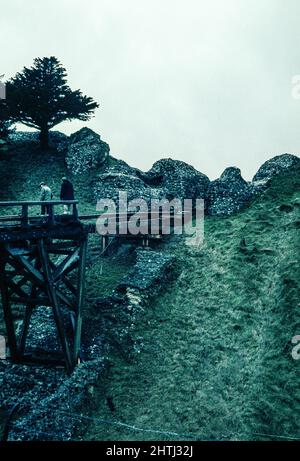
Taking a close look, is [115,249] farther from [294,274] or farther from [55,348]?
[294,274]

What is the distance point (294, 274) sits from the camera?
1380 centimetres

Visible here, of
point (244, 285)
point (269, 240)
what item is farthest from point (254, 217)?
point (244, 285)

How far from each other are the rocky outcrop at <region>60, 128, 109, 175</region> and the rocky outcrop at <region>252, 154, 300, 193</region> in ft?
38.7

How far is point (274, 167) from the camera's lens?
77.2 ft

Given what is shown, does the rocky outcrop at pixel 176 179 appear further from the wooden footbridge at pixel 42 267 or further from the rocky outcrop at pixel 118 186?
the wooden footbridge at pixel 42 267

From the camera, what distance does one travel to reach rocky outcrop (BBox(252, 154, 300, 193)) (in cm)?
2308

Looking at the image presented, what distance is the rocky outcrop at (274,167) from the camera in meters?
23.1

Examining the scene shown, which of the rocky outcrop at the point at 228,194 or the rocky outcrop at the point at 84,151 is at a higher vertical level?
the rocky outcrop at the point at 84,151

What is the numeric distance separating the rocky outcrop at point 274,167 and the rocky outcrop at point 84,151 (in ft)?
38.7

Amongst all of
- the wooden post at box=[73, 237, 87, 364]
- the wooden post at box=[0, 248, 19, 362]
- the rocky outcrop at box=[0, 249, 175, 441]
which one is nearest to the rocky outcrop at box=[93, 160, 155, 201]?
the rocky outcrop at box=[0, 249, 175, 441]

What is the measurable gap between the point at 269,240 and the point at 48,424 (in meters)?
11.9
